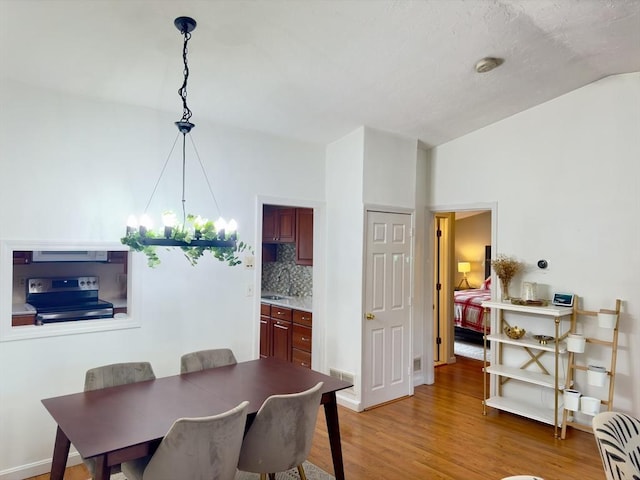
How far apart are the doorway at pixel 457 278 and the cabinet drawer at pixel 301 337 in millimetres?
1915

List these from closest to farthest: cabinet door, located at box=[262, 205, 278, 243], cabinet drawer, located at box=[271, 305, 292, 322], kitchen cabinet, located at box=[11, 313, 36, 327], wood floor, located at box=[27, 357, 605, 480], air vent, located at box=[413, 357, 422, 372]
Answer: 1. wood floor, located at box=[27, 357, 605, 480]
2. kitchen cabinet, located at box=[11, 313, 36, 327]
3. air vent, located at box=[413, 357, 422, 372]
4. cabinet drawer, located at box=[271, 305, 292, 322]
5. cabinet door, located at box=[262, 205, 278, 243]

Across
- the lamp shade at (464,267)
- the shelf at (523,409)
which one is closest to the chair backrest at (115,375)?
the shelf at (523,409)

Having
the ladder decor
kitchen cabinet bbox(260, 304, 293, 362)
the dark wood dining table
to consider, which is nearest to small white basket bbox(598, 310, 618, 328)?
the ladder decor

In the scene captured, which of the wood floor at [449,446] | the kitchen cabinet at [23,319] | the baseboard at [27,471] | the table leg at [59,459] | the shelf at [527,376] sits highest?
the kitchen cabinet at [23,319]

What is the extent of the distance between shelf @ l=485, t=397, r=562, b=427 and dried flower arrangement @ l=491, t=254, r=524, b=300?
1.01 m

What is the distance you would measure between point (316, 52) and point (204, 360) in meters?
2.26

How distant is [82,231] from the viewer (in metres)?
3.10

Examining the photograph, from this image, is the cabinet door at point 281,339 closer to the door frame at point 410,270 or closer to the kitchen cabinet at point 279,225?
the kitchen cabinet at point 279,225

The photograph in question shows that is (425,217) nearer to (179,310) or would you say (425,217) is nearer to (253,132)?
(253,132)

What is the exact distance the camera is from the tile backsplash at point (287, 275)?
5.93 meters

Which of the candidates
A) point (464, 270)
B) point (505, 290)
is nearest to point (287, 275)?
point (505, 290)

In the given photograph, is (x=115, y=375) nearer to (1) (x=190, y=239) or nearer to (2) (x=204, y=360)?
(2) (x=204, y=360)

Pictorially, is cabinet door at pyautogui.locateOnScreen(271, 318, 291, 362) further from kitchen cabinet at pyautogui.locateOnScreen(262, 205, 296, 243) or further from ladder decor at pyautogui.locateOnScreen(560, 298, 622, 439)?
ladder decor at pyautogui.locateOnScreen(560, 298, 622, 439)

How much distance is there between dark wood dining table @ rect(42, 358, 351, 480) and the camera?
74.0 inches
